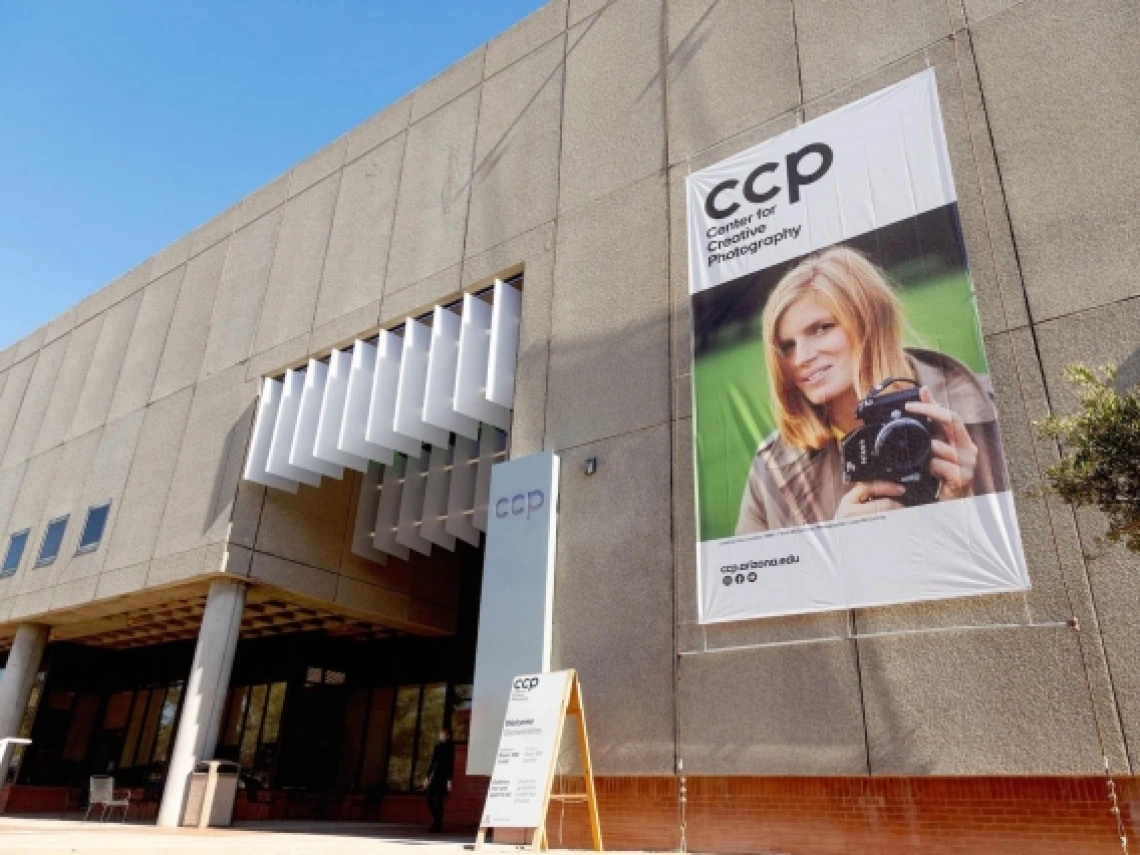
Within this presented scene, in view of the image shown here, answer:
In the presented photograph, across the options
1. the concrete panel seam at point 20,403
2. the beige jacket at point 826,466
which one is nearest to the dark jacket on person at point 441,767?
the beige jacket at point 826,466

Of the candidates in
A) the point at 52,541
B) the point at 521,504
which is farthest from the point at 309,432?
the point at 52,541

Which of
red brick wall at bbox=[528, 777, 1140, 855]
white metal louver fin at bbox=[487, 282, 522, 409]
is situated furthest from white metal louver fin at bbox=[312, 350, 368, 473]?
red brick wall at bbox=[528, 777, 1140, 855]

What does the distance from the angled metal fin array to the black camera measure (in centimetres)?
526

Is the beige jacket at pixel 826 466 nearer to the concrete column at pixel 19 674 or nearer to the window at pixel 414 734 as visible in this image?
the window at pixel 414 734

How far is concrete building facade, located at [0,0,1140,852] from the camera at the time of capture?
727 cm

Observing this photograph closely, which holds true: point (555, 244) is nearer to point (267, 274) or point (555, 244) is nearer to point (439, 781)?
point (267, 274)

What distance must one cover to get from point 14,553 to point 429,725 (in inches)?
398

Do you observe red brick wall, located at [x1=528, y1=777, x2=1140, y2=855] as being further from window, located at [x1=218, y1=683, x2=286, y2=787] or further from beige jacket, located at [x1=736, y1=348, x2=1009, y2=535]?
window, located at [x1=218, y1=683, x2=286, y2=787]

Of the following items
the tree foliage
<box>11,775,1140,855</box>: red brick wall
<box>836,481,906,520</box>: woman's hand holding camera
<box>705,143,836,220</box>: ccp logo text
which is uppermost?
<box>705,143,836,220</box>: ccp logo text

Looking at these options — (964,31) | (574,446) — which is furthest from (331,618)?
(964,31)

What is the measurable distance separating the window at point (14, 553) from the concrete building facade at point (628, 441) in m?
0.20

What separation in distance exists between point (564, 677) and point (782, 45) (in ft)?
26.9

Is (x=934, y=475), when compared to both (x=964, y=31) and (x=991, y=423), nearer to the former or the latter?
(x=991, y=423)

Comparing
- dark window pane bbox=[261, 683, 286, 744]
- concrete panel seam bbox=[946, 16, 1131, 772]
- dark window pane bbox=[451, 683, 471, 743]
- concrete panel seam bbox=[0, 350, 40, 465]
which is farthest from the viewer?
concrete panel seam bbox=[0, 350, 40, 465]
